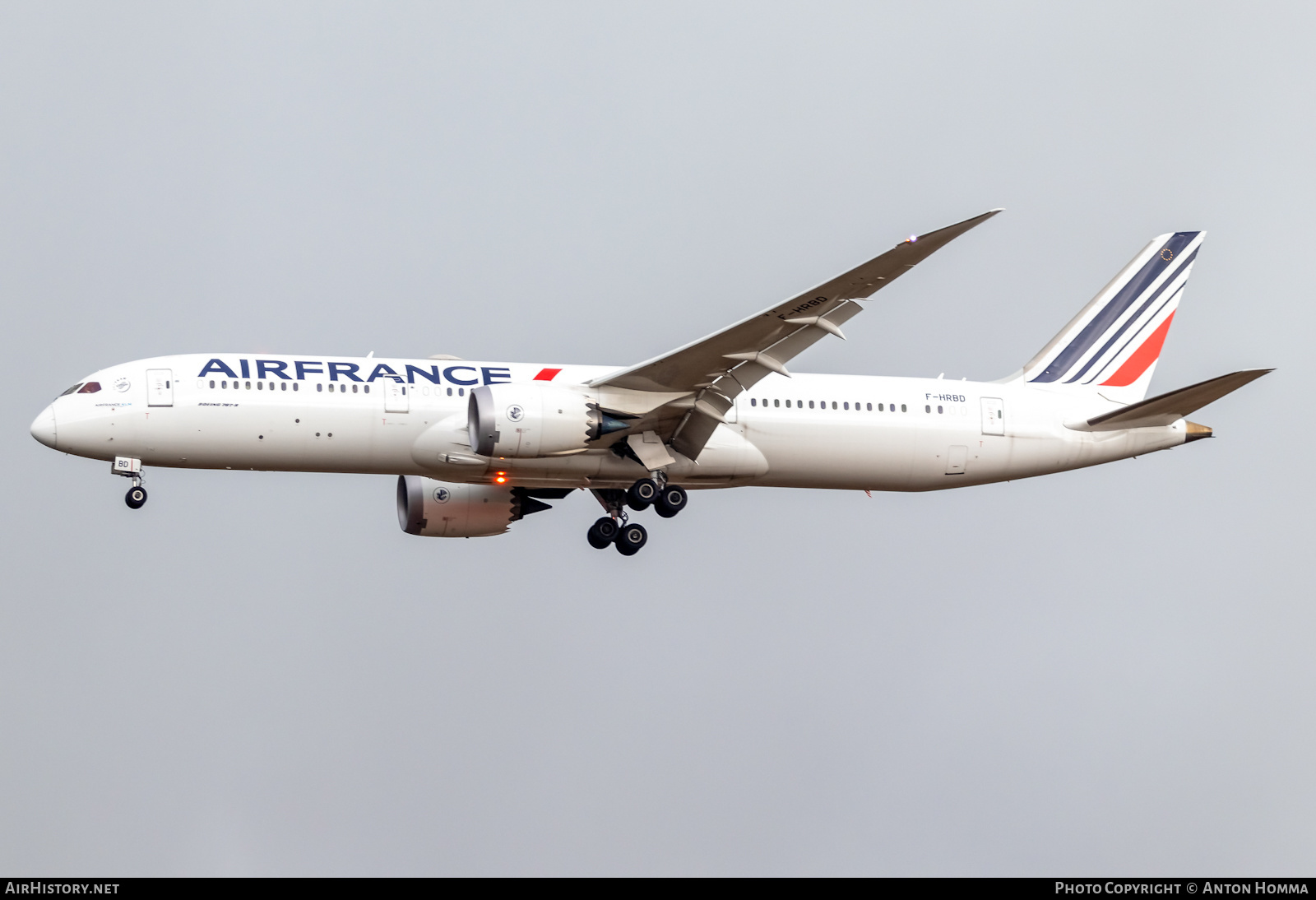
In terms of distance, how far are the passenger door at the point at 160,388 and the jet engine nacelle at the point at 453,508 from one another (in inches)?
304

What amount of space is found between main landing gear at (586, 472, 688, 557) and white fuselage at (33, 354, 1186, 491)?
490 mm

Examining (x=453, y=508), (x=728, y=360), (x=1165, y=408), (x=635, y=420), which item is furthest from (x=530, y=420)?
(x=1165, y=408)

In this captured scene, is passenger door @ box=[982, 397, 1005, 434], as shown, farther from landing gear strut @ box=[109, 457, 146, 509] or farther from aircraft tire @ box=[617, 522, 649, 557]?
landing gear strut @ box=[109, 457, 146, 509]

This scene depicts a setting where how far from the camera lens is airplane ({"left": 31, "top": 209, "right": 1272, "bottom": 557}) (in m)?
37.9

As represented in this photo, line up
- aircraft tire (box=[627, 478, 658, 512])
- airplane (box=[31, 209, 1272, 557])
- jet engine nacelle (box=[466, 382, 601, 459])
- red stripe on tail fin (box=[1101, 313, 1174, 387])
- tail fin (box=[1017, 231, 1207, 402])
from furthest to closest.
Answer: red stripe on tail fin (box=[1101, 313, 1174, 387])
tail fin (box=[1017, 231, 1207, 402])
aircraft tire (box=[627, 478, 658, 512])
airplane (box=[31, 209, 1272, 557])
jet engine nacelle (box=[466, 382, 601, 459])

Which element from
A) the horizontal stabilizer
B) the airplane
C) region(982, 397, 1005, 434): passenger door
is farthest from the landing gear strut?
the horizontal stabilizer

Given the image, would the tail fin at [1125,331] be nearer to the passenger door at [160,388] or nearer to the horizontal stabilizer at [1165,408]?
the horizontal stabilizer at [1165,408]

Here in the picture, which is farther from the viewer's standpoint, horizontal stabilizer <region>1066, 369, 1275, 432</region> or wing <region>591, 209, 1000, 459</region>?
horizontal stabilizer <region>1066, 369, 1275, 432</region>

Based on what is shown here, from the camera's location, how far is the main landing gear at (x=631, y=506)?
4000cm

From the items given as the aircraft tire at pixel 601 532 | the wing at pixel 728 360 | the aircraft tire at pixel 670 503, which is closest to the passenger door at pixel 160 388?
the wing at pixel 728 360

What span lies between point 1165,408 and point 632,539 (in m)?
12.8

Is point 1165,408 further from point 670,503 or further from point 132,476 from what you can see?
point 132,476

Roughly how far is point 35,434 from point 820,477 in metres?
17.4

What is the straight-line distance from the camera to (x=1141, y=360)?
148ft
